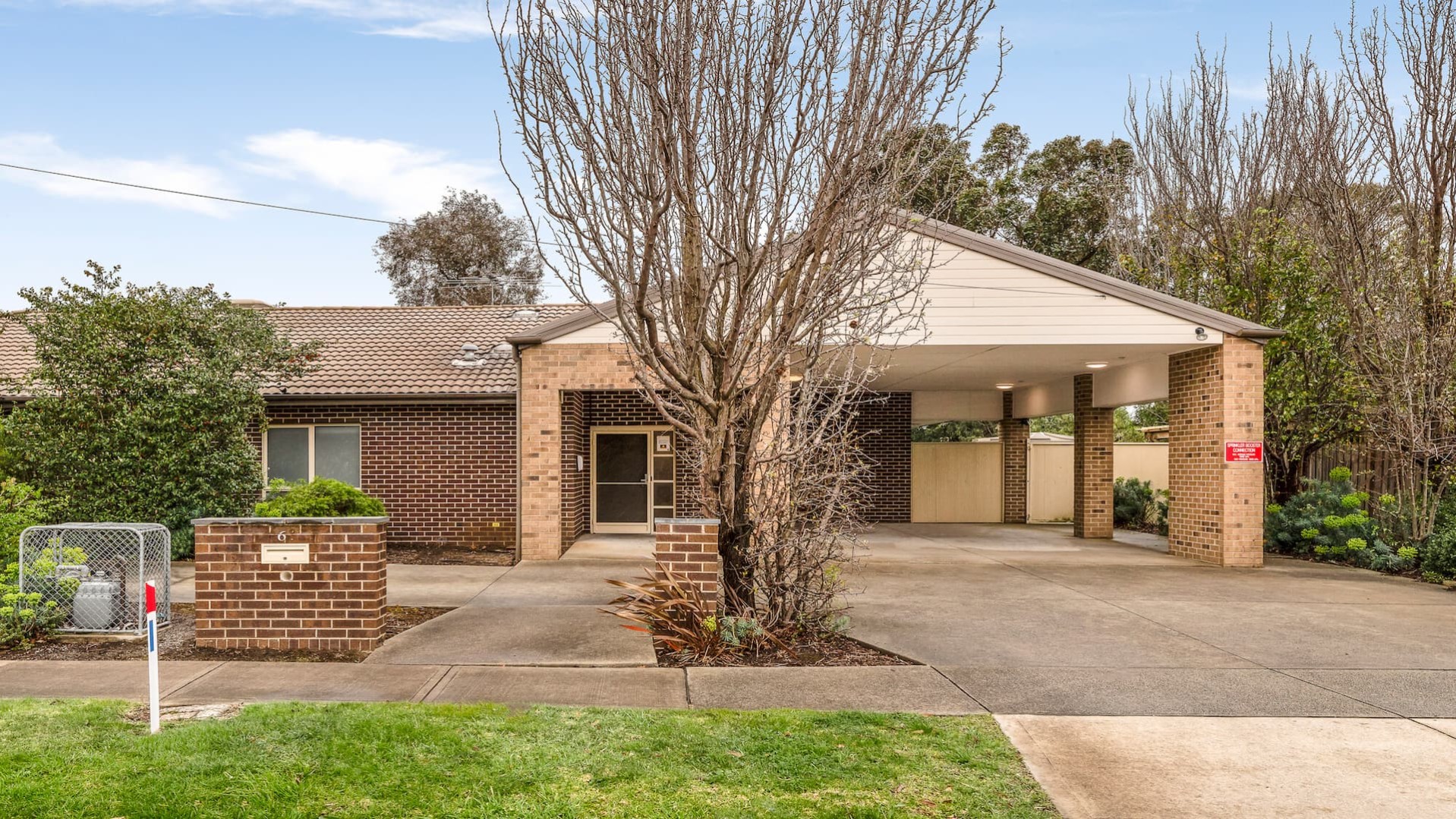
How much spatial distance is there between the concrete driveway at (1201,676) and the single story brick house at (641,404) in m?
2.51

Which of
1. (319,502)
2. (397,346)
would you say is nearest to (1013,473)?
(397,346)

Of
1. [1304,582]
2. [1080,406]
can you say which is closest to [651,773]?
[1304,582]

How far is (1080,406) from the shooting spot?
55.9 feet

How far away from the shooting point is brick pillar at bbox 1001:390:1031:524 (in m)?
20.4

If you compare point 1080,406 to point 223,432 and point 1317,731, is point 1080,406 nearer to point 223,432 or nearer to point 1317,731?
point 1317,731

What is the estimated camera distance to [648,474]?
16406 millimetres

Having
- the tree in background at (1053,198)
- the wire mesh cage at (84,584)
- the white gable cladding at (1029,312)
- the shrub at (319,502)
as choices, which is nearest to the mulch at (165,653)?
the wire mesh cage at (84,584)

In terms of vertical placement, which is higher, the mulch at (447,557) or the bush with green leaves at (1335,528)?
the bush with green leaves at (1335,528)

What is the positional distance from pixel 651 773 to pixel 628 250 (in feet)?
11.2

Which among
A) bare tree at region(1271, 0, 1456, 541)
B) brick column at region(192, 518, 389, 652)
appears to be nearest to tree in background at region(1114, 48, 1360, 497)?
bare tree at region(1271, 0, 1456, 541)

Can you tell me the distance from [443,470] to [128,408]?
4.46 metres

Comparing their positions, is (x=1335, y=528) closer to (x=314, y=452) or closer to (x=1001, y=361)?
(x=1001, y=361)

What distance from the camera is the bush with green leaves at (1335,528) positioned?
12.2 meters

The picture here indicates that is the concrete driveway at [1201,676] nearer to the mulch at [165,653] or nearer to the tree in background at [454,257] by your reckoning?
the mulch at [165,653]
